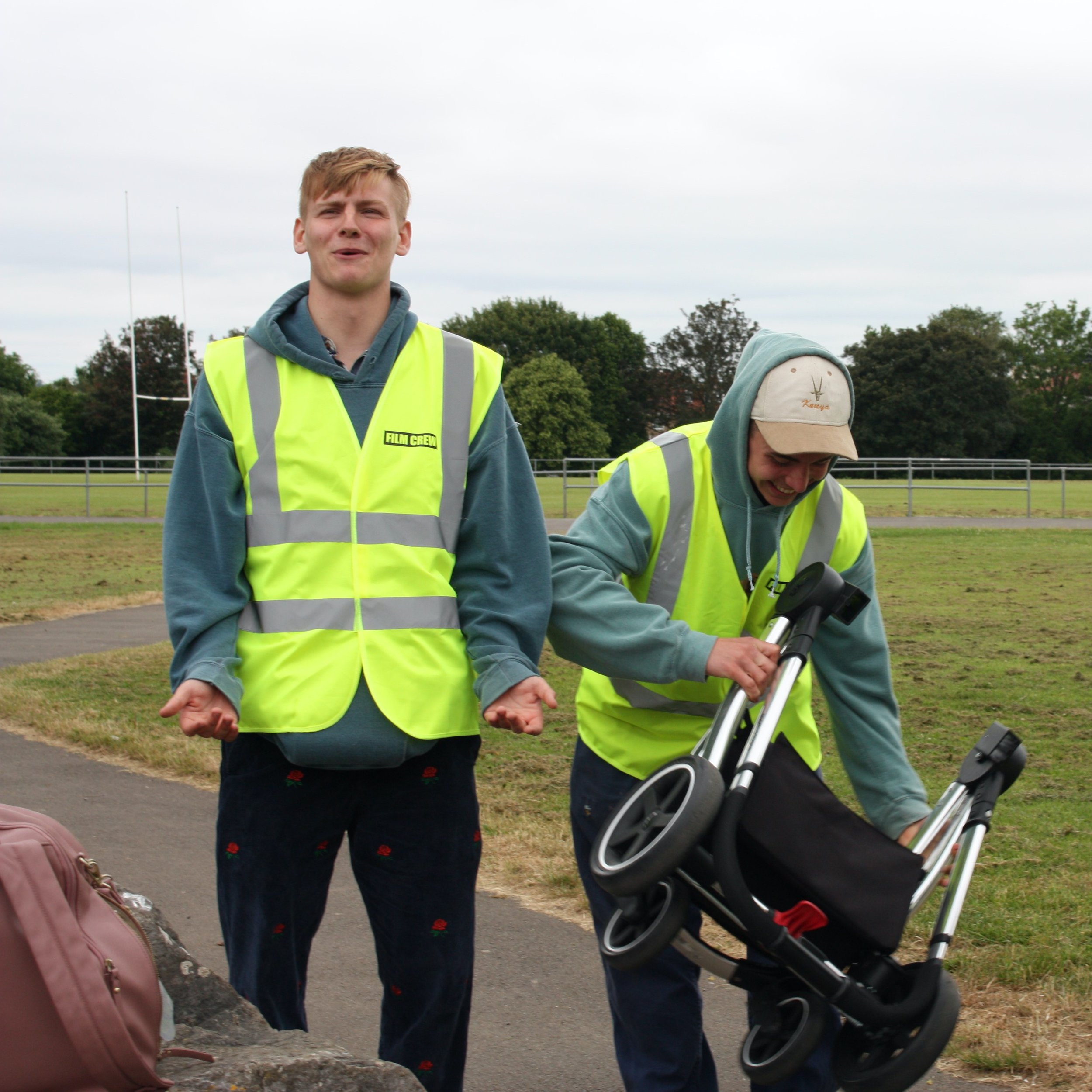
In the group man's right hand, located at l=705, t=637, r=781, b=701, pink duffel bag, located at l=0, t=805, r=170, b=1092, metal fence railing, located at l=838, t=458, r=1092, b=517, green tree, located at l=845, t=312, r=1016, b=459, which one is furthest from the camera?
green tree, located at l=845, t=312, r=1016, b=459

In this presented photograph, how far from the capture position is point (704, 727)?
2820 mm

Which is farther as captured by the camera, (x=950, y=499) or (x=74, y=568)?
(x=950, y=499)

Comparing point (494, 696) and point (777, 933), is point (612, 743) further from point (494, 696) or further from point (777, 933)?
point (777, 933)

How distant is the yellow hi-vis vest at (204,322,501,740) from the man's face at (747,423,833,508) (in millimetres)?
669

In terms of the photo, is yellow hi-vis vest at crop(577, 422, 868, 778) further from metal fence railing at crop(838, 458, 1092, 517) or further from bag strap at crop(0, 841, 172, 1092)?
metal fence railing at crop(838, 458, 1092, 517)

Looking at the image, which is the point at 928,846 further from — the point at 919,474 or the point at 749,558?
the point at 919,474

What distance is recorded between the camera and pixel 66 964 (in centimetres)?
198

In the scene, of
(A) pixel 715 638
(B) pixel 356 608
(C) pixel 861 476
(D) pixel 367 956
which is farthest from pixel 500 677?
(C) pixel 861 476

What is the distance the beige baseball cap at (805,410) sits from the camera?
2.55m

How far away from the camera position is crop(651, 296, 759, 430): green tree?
293ft

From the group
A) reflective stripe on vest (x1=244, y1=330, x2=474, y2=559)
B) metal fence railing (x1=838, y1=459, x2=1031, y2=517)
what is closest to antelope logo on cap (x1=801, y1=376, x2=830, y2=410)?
reflective stripe on vest (x1=244, y1=330, x2=474, y2=559)

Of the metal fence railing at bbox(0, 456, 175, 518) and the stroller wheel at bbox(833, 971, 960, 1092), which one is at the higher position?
the metal fence railing at bbox(0, 456, 175, 518)

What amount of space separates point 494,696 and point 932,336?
82727mm

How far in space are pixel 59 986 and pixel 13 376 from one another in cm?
10163
